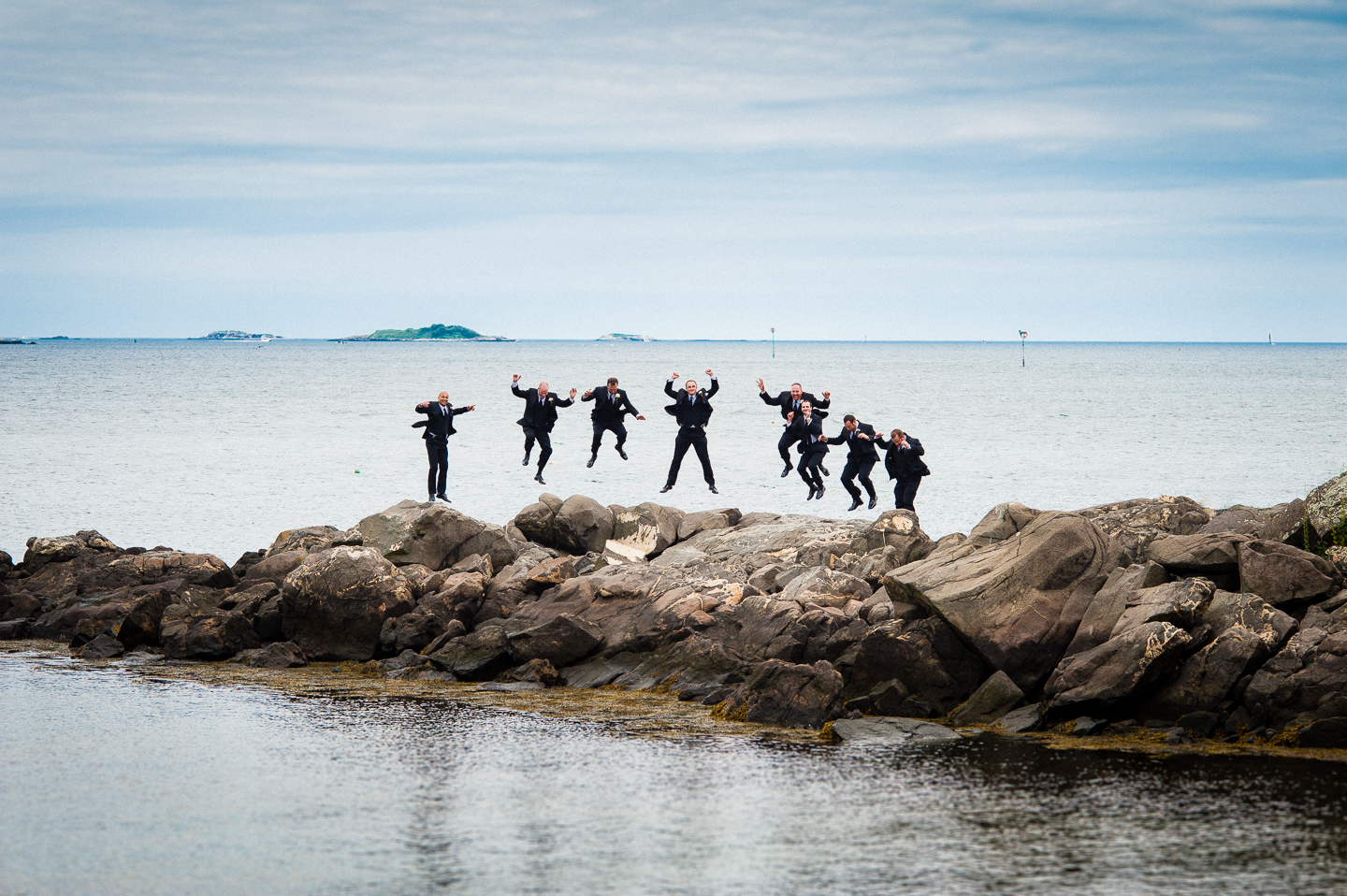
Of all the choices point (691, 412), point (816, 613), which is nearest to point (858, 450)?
point (691, 412)

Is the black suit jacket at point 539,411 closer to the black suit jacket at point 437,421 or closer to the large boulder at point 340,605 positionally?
the black suit jacket at point 437,421

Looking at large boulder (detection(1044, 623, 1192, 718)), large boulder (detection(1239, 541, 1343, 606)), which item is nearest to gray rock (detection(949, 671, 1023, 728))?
large boulder (detection(1044, 623, 1192, 718))

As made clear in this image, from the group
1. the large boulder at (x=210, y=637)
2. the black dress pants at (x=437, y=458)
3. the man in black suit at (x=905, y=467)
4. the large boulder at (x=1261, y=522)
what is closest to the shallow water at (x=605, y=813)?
the large boulder at (x=210, y=637)

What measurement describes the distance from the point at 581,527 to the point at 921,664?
28.0ft

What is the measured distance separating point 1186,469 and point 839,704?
29.0 m

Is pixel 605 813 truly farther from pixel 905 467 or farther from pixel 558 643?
pixel 905 467

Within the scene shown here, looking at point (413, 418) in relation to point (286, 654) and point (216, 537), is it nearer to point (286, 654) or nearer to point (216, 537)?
point (216, 537)

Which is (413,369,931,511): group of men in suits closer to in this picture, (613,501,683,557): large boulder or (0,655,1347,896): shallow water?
(613,501,683,557): large boulder

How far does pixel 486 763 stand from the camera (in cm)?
1187

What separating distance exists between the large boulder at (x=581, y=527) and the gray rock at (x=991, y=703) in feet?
28.7

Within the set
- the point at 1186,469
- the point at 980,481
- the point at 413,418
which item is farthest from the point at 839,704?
the point at 413,418

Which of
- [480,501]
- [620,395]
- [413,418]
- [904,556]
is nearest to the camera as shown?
[904,556]

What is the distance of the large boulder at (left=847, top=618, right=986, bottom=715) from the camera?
13688 millimetres

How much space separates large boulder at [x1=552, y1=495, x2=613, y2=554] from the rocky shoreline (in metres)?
0.05
